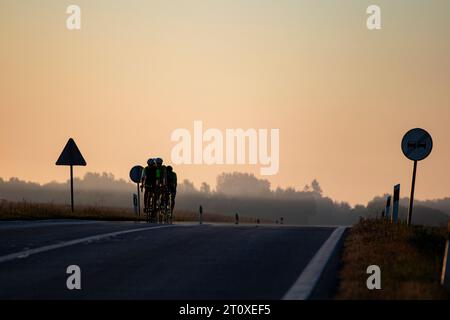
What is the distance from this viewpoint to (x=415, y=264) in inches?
496

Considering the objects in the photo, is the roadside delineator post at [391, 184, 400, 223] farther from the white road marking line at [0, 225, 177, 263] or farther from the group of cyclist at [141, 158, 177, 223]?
the white road marking line at [0, 225, 177, 263]

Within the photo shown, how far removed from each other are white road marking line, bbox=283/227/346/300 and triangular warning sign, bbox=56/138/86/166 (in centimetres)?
1667

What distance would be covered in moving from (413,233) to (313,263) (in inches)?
219

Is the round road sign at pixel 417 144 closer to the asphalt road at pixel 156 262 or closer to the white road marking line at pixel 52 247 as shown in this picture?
the asphalt road at pixel 156 262

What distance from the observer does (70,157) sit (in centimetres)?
3162

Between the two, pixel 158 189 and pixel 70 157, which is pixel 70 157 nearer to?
pixel 70 157

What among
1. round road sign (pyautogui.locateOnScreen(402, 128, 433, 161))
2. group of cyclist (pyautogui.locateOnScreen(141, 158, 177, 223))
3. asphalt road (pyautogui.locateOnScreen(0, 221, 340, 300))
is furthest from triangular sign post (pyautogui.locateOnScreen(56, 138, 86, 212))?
round road sign (pyautogui.locateOnScreen(402, 128, 433, 161))

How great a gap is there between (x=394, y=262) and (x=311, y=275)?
5.69ft

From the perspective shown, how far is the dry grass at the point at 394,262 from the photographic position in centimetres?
1021

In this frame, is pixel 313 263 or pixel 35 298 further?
pixel 313 263
